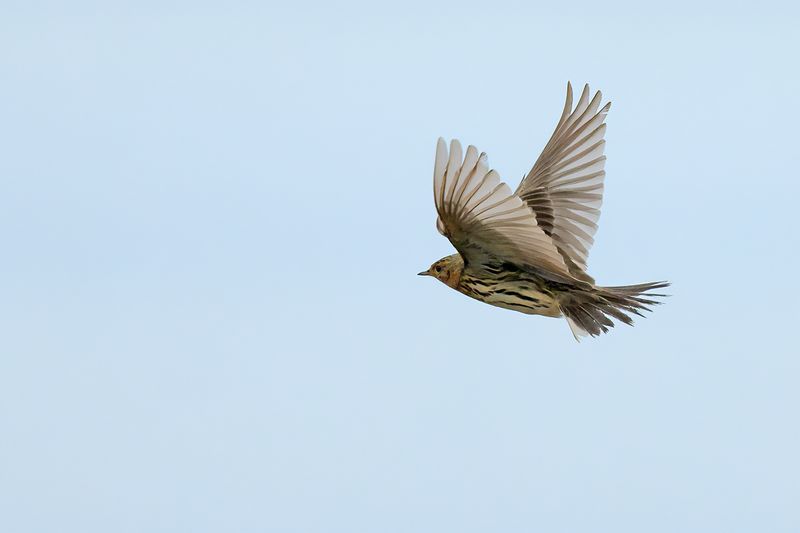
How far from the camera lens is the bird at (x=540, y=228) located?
38.0 feet

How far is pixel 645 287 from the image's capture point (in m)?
12.8

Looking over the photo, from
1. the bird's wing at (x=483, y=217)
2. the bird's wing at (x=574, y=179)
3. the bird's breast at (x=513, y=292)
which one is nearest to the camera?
the bird's wing at (x=483, y=217)

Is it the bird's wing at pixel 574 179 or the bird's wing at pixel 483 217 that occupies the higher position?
the bird's wing at pixel 574 179

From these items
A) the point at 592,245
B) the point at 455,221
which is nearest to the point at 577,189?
the point at 592,245

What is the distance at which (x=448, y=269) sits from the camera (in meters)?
13.4

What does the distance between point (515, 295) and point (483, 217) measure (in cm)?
125

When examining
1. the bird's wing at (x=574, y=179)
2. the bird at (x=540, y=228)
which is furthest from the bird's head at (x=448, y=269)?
the bird's wing at (x=574, y=179)

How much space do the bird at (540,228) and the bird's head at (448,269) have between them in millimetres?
12

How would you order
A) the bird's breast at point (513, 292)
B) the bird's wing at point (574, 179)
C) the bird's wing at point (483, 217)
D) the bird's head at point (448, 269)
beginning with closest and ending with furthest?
1. the bird's wing at point (483, 217)
2. the bird's breast at point (513, 292)
3. the bird's head at point (448, 269)
4. the bird's wing at point (574, 179)

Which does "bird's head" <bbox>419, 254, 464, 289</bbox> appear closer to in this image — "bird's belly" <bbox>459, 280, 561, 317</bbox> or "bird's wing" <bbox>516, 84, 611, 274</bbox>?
"bird's belly" <bbox>459, 280, 561, 317</bbox>

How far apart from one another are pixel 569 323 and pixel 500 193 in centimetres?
219

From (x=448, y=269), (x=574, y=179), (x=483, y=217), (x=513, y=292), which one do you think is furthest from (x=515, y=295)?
(x=574, y=179)

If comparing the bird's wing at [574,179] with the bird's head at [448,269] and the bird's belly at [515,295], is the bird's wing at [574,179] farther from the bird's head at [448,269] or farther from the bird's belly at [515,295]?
the bird's head at [448,269]

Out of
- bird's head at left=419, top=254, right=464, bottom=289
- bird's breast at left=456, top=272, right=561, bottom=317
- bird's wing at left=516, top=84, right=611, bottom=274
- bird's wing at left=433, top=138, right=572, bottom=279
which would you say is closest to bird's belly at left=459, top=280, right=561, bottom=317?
bird's breast at left=456, top=272, right=561, bottom=317
